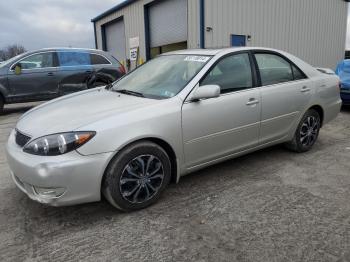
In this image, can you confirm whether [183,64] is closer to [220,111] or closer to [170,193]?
[220,111]

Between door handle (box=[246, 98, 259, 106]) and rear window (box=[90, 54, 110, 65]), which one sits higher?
rear window (box=[90, 54, 110, 65])

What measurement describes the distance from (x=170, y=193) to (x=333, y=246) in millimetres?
1607

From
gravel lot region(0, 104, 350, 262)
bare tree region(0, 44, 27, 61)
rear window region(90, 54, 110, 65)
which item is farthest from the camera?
bare tree region(0, 44, 27, 61)

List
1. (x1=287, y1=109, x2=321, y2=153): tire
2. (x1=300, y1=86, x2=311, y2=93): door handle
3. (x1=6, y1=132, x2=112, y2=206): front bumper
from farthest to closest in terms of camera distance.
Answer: (x1=287, y1=109, x2=321, y2=153): tire
(x1=300, y1=86, x2=311, y2=93): door handle
(x1=6, y1=132, x2=112, y2=206): front bumper

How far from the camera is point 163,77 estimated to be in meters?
3.67

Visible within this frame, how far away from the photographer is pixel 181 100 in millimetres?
3246

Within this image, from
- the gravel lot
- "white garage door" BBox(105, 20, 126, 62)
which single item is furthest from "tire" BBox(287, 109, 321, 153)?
"white garage door" BBox(105, 20, 126, 62)

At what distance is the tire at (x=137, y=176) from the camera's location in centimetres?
285

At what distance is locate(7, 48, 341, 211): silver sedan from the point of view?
271 centimetres

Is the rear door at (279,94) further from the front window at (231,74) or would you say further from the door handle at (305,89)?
the front window at (231,74)

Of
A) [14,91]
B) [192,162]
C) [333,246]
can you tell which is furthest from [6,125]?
[333,246]

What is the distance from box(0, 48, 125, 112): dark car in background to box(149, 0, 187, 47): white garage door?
15.3 ft

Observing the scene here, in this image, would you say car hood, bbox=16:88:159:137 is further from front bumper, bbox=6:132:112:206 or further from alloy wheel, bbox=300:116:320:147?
alloy wheel, bbox=300:116:320:147

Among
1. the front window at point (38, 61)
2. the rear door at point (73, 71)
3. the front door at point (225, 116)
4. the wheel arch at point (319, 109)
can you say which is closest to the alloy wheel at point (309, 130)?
the wheel arch at point (319, 109)
